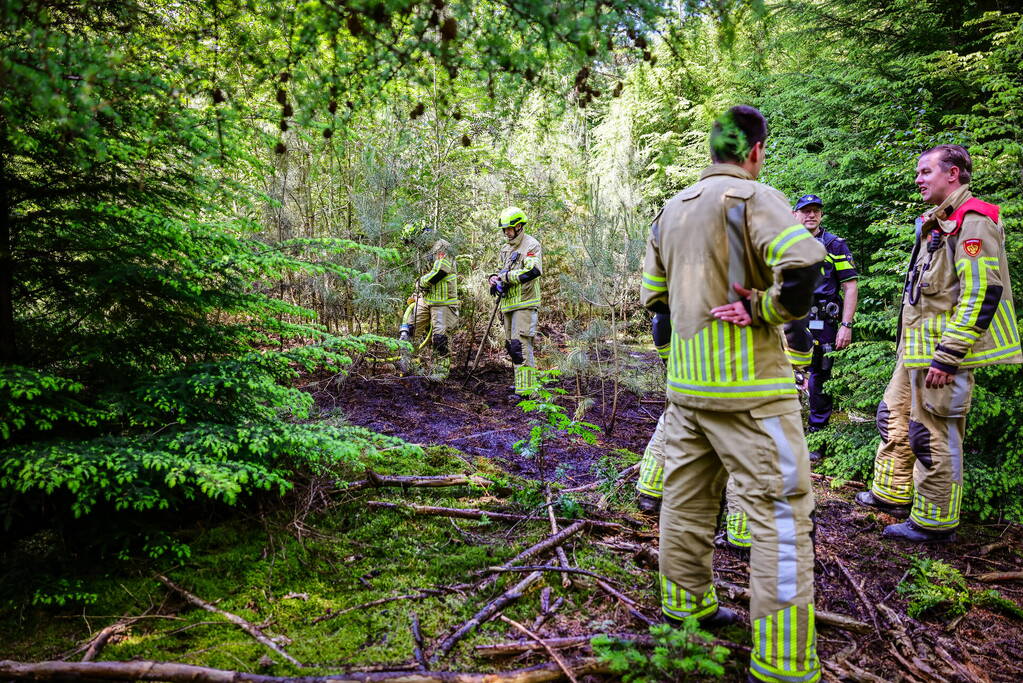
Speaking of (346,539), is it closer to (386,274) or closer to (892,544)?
(892,544)

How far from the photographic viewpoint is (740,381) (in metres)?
2.39

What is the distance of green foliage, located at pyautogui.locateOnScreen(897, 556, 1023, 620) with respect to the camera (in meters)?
3.10

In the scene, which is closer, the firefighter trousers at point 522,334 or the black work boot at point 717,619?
the black work boot at point 717,619

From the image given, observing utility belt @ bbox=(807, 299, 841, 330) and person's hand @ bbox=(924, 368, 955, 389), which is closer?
person's hand @ bbox=(924, 368, 955, 389)

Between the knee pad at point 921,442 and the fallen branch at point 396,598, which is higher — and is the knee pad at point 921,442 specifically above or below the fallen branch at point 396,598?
above

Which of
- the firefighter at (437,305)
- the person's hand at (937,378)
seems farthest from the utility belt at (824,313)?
the firefighter at (437,305)

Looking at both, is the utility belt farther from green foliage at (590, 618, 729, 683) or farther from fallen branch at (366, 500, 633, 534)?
green foliage at (590, 618, 729, 683)

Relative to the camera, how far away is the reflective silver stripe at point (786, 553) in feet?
7.45

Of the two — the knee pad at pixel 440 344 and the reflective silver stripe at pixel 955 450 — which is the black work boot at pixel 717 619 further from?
the knee pad at pixel 440 344

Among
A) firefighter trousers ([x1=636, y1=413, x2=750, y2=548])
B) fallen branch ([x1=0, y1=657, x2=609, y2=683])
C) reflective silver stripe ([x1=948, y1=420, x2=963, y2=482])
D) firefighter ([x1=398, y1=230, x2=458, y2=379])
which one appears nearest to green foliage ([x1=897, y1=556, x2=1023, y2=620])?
reflective silver stripe ([x1=948, y1=420, x2=963, y2=482])

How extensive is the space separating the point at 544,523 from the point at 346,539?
1.29 metres

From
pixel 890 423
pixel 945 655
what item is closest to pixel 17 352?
pixel 945 655

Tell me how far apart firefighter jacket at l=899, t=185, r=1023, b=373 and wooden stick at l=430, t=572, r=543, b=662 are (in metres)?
3.09

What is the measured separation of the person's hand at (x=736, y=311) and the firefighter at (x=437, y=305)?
20.8ft
